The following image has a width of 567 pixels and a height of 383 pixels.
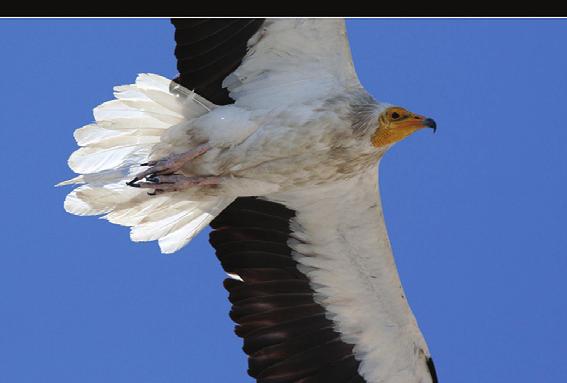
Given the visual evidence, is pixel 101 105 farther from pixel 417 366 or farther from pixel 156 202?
pixel 417 366

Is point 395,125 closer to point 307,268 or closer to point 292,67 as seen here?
point 292,67

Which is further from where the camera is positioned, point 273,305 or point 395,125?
point 273,305

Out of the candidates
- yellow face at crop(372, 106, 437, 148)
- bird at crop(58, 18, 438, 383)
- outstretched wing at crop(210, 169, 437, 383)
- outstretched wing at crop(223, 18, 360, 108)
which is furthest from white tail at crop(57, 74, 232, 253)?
yellow face at crop(372, 106, 437, 148)

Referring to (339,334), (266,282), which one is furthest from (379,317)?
(266,282)

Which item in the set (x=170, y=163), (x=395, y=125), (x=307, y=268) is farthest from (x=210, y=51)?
(x=307, y=268)

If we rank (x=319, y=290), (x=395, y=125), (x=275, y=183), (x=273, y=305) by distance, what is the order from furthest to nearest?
1. (x=319, y=290)
2. (x=273, y=305)
3. (x=275, y=183)
4. (x=395, y=125)

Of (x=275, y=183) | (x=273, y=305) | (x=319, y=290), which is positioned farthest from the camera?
(x=319, y=290)

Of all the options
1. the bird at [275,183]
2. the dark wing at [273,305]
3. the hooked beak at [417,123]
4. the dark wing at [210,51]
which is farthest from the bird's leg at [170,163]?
the hooked beak at [417,123]

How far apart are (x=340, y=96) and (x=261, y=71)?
0.58 meters

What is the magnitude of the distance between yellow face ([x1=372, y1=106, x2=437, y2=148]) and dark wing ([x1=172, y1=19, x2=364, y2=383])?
1.02m

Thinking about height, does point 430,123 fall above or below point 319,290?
above

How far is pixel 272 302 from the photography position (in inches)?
315

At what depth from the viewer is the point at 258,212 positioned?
26.7 feet

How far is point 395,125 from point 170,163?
1.45 m
